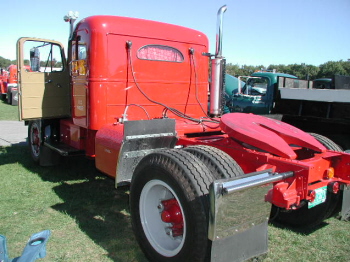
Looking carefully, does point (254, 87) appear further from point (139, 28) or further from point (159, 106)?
point (139, 28)

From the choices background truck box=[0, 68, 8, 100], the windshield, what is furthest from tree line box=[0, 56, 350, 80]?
the windshield

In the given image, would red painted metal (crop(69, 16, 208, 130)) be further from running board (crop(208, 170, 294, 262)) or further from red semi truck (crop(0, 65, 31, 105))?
red semi truck (crop(0, 65, 31, 105))

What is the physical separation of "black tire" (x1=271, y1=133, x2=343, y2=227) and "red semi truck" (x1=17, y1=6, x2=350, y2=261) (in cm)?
1

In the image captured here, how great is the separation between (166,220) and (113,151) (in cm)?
120

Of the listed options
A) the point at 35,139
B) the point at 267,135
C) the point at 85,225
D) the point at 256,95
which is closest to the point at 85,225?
the point at 85,225

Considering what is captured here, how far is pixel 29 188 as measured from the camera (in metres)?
4.97

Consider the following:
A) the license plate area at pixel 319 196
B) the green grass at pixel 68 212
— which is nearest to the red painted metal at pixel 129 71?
the green grass at pixel 68 212

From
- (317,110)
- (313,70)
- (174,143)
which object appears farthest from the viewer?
(313,70)

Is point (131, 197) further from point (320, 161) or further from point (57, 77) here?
point (57, 77)

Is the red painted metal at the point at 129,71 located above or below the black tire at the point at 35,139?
above

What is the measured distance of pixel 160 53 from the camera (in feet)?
15.6

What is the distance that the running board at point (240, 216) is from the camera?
2.16 m

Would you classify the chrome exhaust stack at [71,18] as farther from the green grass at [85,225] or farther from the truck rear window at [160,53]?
the green grass at [85,225]

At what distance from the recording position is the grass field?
→ 3158mm
